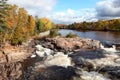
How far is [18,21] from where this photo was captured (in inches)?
2896

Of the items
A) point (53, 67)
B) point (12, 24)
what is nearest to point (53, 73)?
point (53, 67)

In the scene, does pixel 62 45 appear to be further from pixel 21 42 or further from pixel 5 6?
pixel 5 6

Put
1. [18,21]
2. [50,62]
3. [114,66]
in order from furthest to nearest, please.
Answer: [18,21]
[50,62]
[114,66]

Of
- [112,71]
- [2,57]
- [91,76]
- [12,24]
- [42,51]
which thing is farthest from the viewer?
[12,24]

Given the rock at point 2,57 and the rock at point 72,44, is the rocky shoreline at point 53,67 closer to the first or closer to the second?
the rock at point 2,57

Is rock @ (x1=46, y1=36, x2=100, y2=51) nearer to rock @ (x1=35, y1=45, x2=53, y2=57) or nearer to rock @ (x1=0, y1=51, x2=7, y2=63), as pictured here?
rock @ (x1=35, y1=45, x2=53, y2=57)

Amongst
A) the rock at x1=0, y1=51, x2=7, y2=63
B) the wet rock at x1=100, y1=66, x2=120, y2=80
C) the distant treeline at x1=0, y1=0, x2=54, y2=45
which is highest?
the distant treeline at x1=0, y1=0, x2=54, y2=45

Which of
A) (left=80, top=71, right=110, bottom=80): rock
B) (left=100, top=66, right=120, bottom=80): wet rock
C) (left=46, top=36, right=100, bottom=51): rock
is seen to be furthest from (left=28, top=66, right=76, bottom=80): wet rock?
(left=46, top=36, right=100, bottom=51): rock

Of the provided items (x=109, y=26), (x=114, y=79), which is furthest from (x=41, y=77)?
(x=109, y=26)

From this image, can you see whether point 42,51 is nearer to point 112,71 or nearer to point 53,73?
point 53,73

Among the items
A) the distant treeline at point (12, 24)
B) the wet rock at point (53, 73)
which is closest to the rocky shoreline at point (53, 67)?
the wet rock at point (53, 73)

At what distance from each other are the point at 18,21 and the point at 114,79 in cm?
4521

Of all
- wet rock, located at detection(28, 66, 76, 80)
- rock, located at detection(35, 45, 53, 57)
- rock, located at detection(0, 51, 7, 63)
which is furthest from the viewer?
rock, located at detection(35, 45, 53, 57)

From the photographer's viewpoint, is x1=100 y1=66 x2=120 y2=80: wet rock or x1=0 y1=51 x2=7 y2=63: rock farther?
x1=0 y1=51 x2=7 y2=63: rock
